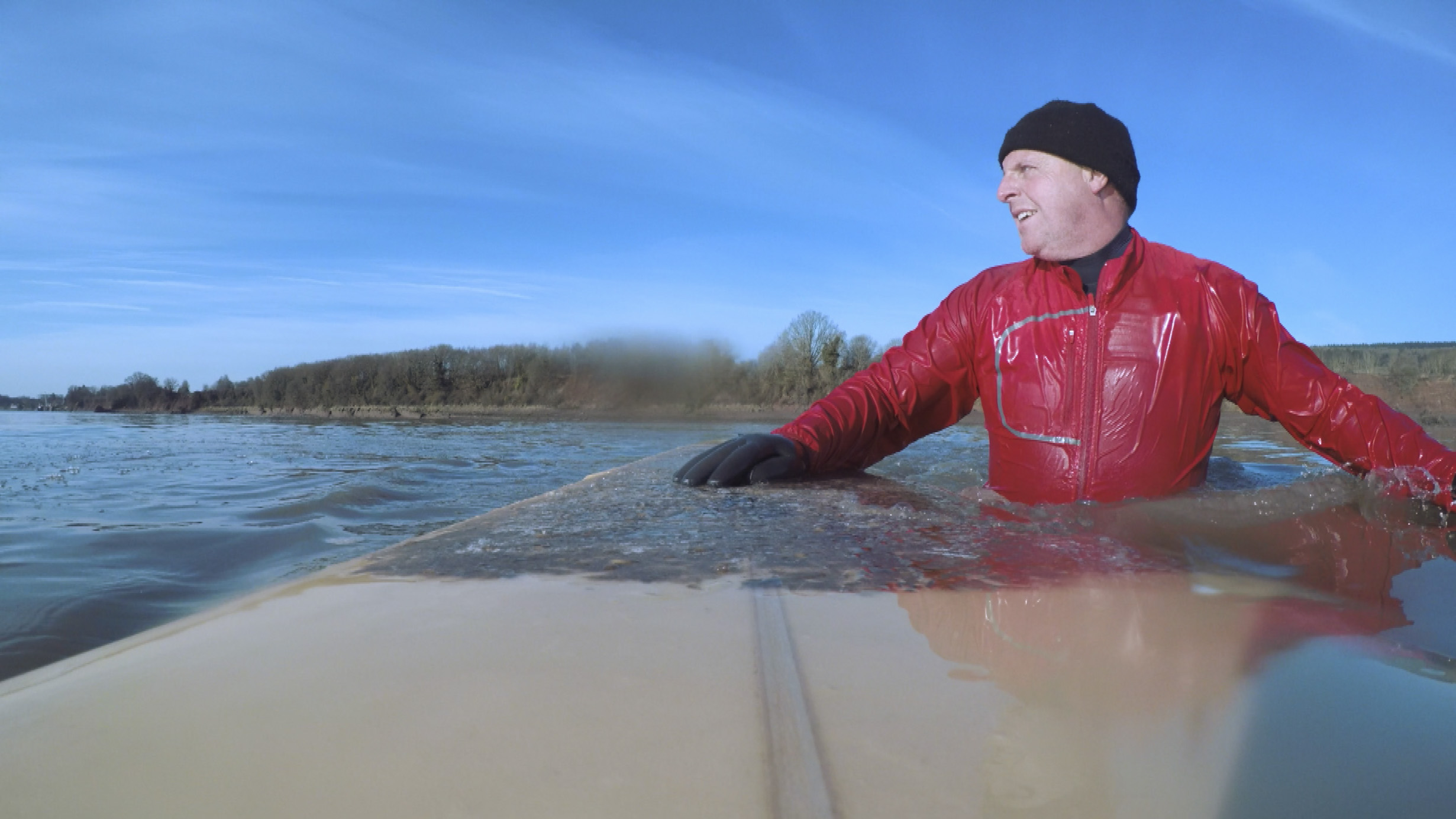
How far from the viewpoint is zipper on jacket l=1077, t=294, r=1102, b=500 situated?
2.47 m

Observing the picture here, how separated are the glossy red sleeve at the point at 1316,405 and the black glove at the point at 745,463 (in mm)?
1486

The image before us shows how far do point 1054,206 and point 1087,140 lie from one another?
216mm

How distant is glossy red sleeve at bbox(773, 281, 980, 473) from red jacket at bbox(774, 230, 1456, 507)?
0.82 ft

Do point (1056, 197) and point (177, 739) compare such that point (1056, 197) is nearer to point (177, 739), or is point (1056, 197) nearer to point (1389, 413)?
point (1389, 413)

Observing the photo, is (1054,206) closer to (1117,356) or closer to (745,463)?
(1117,356)

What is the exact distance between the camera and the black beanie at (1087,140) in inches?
95.7

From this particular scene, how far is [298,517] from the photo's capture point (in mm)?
3553

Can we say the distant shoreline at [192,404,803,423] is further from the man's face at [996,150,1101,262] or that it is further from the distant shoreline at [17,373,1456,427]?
the man's face at [996,150,1101,262]

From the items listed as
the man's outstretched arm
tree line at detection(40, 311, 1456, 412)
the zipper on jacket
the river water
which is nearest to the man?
the zipper on jacket

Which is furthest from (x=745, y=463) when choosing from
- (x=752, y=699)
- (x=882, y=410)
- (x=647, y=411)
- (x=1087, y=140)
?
(x=647, y=411)

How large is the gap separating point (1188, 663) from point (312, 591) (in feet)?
4.26

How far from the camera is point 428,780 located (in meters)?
0.66

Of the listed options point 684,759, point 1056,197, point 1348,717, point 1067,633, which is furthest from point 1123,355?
point 684,759

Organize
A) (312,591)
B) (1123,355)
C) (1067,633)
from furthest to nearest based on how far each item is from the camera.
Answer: (1123,355)
(312,591)
(1067,633)
